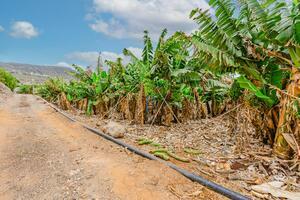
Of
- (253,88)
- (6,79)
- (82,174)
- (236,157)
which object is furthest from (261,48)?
(6,79)

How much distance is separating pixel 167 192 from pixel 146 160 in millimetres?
1586

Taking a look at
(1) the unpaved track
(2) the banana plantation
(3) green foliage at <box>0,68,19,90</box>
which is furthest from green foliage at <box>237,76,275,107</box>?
(3) green foliage at <box>0,68,19,90</box>

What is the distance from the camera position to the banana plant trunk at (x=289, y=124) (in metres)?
4.92

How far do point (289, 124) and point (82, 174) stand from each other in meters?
4.08

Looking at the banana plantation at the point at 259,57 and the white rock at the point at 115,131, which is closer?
the banana plantation at the point at 259,57

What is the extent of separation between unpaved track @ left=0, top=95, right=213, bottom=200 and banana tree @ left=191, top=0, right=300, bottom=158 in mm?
2272

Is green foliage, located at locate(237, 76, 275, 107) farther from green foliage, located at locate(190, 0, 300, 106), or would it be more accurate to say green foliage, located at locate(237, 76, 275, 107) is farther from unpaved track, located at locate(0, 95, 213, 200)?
unpaved track, located at locate(0, 95, 213, 200)

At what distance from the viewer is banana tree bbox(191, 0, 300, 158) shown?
16.4ft

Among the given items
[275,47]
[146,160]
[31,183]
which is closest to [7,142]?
[31,183]

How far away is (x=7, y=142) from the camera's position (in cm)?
722

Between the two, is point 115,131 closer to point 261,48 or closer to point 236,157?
point 236,157

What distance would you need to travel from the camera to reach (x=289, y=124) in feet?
16.7

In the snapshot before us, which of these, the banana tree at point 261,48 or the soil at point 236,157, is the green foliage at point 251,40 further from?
the soil at point 236,157

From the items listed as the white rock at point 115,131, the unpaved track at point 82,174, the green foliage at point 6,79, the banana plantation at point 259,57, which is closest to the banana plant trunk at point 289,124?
the banana plantation at point 259,57
